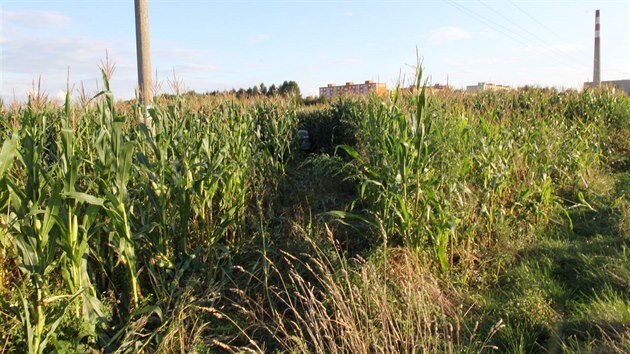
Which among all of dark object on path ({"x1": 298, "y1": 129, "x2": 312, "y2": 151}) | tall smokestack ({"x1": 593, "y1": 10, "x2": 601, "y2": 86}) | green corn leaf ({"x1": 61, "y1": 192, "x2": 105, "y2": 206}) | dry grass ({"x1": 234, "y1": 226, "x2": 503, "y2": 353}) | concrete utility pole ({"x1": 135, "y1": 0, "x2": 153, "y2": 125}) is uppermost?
tall smokestack ({"x1": 593, "y1": 10, "x2": 601, "y2": 86})

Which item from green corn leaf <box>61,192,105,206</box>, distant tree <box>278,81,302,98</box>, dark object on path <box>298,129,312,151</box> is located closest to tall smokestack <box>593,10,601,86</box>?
distant tree <box>278,81,302,98</box>

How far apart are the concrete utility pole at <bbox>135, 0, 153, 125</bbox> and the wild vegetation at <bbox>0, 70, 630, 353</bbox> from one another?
573 millimetres

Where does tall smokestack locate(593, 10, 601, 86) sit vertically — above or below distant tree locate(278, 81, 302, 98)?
above

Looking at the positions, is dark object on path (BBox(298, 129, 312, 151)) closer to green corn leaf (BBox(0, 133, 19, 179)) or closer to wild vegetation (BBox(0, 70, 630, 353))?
wild vegetation (BBox(0, 70, 630, 353))

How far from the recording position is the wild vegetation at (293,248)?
10.4ft

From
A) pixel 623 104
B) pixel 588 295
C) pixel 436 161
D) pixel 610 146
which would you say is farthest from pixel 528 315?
pixel 623 104

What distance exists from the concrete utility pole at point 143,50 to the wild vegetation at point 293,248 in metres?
0.57

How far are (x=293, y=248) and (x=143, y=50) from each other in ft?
→ 10.7

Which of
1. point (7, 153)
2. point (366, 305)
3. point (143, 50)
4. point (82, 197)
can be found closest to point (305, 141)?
point (143, 50)

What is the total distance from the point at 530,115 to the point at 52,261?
9150 mm

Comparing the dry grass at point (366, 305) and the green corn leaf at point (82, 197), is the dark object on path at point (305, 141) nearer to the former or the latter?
the dry grass at point (366, 305)

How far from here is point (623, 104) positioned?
12555 mm

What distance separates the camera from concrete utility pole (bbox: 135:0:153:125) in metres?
5.85

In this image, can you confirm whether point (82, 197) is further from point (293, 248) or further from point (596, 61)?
point (596, 61)
